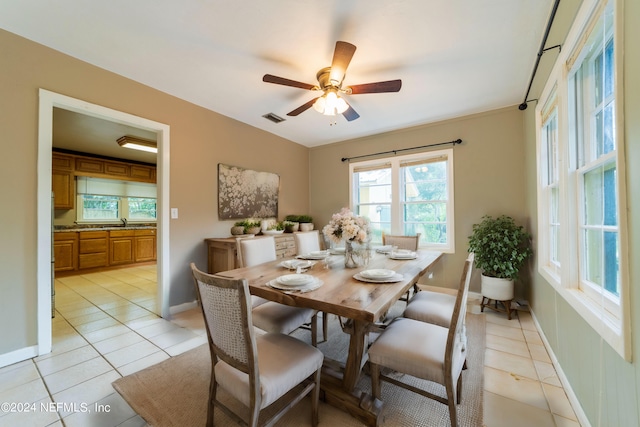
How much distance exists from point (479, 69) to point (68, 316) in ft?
17.3

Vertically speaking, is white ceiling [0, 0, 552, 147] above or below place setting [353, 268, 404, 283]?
above

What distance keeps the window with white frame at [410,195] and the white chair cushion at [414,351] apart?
218cm

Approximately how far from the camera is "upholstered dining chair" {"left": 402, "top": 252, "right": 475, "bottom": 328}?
5.85 ft

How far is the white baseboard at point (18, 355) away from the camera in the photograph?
195 centimetres

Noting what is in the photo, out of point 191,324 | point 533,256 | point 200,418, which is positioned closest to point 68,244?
point 191,324

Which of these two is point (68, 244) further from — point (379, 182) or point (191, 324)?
point (379, 182)

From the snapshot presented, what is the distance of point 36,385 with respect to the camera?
1742 mm

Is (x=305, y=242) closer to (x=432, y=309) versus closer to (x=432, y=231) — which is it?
(x=432, y=309)

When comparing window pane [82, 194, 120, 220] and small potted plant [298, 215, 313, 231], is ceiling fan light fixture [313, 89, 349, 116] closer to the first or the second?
small potted plant [298, 215, 313, 231]

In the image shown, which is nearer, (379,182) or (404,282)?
(404,282)

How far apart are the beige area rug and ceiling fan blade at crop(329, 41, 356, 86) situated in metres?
2.35

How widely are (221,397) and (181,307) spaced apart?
6.02ft

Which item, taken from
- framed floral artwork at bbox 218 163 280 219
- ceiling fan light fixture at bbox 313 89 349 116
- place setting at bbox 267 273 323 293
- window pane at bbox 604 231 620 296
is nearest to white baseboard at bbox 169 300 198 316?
framed floral artwork at bbox 218 163 280 219

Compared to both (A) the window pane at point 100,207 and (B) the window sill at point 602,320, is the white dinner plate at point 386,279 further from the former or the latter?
(A) the window pane at point 100,207
